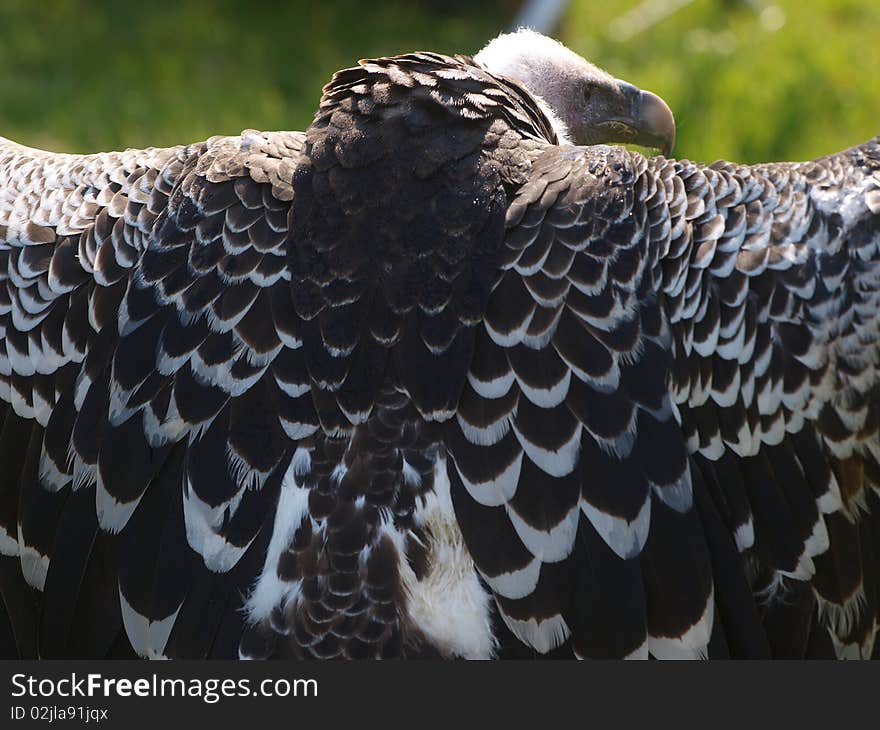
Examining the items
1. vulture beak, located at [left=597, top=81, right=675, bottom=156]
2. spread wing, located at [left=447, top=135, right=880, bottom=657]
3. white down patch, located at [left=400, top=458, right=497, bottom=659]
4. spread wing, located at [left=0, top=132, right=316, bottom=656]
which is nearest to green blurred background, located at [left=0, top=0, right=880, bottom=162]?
vulture beak, located at [left=597, top=81, right=675, bottom=156]

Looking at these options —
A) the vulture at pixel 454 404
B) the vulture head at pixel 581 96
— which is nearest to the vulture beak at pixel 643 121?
the vulture head at pixel 581 96

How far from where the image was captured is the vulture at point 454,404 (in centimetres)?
342

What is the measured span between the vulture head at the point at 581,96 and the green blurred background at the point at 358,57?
8.08 feet

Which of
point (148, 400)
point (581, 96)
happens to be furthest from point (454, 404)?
point (581, 96)

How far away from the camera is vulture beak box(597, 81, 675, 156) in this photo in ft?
17.1

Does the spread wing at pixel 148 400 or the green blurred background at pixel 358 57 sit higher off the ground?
the green blurred background at pixel 358 57

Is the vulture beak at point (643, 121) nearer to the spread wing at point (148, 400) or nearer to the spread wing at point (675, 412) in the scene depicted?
the spread wing at point (675, 412)

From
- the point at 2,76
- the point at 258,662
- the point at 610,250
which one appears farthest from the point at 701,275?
the point at 2,76

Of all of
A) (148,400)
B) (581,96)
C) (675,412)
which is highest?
(581,96)

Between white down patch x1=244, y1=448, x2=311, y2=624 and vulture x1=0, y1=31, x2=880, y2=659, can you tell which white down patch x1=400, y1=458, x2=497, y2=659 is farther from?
white down patch x1=244, y1=448, x2=311, y2=624

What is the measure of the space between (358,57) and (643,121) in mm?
5131

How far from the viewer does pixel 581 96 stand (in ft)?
17.0

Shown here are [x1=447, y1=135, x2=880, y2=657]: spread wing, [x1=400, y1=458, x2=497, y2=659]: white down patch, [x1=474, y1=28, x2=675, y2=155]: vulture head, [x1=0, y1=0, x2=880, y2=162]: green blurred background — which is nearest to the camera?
[x1=400, y1=458, x2=497, y2=659]: white down patch

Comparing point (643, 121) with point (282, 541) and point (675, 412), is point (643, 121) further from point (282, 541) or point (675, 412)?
point (282, 541)
